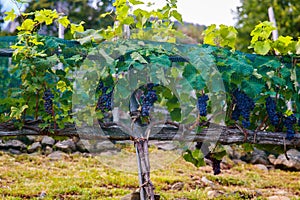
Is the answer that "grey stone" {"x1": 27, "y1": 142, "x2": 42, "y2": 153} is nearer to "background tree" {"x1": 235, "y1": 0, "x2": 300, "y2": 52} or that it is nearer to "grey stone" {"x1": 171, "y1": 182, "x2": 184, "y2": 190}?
"grey stone" {"x1": 171, "y1": 182, "x2": 184, "y2": 190}

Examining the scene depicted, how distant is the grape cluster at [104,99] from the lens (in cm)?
304

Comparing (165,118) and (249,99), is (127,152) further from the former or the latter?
(249,99)

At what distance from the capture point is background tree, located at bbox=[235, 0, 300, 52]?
8.32 metres

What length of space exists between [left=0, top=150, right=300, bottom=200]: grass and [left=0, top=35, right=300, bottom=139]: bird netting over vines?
1.37 m

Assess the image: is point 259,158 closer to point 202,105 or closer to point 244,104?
point 244,104

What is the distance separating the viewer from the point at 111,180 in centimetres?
498

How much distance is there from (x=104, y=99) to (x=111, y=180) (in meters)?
2.15

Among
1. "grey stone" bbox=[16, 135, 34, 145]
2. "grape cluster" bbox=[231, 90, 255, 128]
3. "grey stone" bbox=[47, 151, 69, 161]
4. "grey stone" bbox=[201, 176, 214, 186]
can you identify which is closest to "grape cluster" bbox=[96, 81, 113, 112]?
"grape cluster" bbox=[231, 90, 255, 128]

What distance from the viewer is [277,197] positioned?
4.56 metres

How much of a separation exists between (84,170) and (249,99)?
2872mm

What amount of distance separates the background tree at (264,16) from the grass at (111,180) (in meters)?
3.20

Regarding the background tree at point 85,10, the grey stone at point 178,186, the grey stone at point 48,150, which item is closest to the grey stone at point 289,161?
the grey stone at point 178,186

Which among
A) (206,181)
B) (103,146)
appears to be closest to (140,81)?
(103,146)

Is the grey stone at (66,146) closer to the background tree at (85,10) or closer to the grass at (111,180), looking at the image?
the grass at (111,180)
